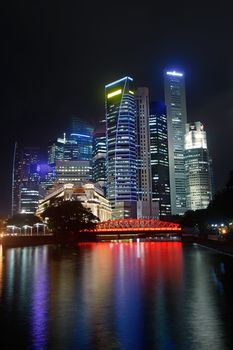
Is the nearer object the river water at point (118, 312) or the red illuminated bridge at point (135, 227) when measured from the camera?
the river water at point (118, 312)

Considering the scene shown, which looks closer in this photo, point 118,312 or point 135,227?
point 118,312

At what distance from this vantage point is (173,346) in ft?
57.7

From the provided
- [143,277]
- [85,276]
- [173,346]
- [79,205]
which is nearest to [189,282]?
[143,277]

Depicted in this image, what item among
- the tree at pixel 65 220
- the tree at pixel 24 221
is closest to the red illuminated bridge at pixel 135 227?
the tree at pixel 65 220

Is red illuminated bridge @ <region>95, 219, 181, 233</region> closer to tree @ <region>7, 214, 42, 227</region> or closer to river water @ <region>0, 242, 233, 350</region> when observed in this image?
tree @ <region>7, 214, 42, 227</region>

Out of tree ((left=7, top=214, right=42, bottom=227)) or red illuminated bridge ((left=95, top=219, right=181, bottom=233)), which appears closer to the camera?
red illuminated bridge ((left=95, top=219, right=181, bottom=233))

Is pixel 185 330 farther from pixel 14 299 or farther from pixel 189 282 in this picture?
pixel 189 282

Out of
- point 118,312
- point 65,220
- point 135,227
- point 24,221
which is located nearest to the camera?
point 118,312

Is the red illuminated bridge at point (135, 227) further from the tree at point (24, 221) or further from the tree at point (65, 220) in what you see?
the tree at point (24, 221)

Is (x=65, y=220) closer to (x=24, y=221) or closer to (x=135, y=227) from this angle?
(x=24, y=221)

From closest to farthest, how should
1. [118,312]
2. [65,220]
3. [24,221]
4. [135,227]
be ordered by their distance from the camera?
[118,312] → [65,220] → [135,227] → [24,221]

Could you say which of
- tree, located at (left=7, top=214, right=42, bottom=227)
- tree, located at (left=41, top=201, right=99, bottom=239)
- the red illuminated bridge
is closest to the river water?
tree, located at (left=41, top=201, right=99, bottom=239)

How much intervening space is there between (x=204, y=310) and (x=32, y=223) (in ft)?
516

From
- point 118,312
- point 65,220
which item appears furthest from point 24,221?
point 118,312
